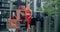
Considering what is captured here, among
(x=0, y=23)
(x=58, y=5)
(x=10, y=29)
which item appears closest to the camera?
(x=58, y=5)

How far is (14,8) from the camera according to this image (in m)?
4.64

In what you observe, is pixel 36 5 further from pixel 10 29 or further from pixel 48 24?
pixel 48 24

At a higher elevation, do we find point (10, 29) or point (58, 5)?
point (58, 5)

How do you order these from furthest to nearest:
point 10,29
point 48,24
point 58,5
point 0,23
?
point 0,23
point 10,29
point 48,24
point 58,5

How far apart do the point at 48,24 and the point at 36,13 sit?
3683 millimetres

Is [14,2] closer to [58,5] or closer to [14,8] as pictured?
[14,8]

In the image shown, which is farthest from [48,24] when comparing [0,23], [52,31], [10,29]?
[0,23]

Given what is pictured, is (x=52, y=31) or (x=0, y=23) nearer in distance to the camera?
(x=52, y=31)

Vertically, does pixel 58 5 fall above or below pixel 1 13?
above

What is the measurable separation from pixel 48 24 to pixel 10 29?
5.79 ft

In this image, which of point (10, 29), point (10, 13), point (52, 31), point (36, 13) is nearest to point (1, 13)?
point (10, 13)

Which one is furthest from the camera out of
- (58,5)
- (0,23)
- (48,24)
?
(0,23)

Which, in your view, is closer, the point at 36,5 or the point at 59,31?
the point at 59,31

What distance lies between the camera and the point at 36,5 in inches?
186
